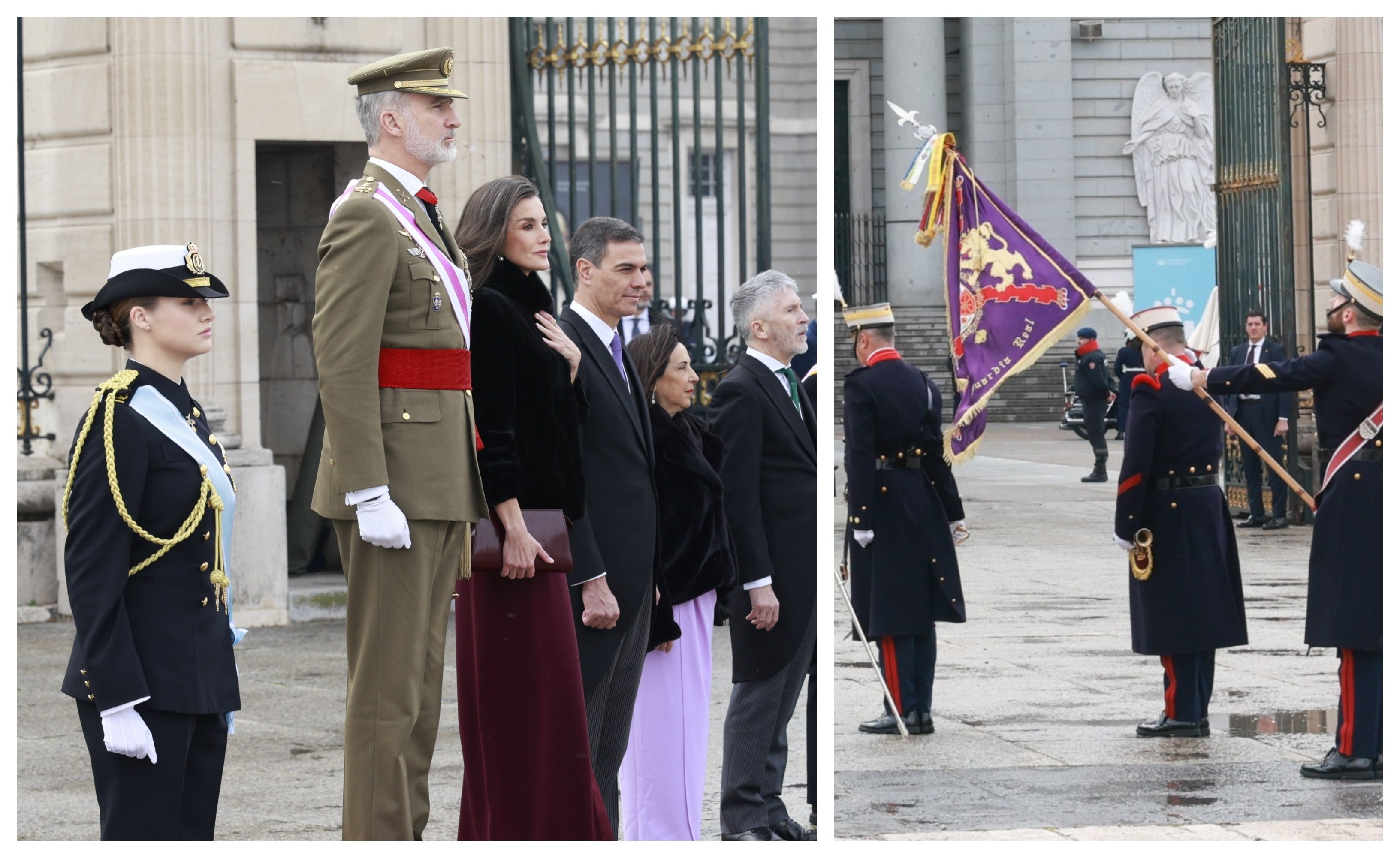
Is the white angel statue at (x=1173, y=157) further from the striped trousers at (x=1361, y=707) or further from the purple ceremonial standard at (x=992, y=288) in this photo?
the striped trousers at (x=1361, y=707)

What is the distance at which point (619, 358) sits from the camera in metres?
4.70

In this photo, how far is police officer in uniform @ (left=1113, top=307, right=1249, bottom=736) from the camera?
6.98 metres

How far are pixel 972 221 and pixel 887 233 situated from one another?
0.25m

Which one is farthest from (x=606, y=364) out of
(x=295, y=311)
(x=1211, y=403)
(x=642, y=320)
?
(x=642, y=320)

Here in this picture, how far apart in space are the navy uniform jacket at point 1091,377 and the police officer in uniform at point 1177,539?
805 mm

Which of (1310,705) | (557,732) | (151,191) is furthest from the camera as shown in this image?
(151,191)

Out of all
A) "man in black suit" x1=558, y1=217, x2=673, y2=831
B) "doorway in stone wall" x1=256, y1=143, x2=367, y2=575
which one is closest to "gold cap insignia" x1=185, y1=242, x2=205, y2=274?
"man in black suit" x1=558, y1=217, x2=673, y2=831

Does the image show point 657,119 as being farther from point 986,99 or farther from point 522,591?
point 522,591

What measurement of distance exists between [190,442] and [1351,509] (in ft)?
12.3

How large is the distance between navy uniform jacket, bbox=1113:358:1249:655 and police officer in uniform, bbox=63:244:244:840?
12.7ft

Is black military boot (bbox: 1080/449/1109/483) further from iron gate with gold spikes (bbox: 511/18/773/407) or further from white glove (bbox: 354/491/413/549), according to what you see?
white glove (bbox: 354/491/413/549)

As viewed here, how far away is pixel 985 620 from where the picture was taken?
10109 mm

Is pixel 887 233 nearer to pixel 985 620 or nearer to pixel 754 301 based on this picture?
pixel 754 301

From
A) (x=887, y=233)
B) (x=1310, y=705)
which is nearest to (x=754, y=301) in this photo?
(x=887, y=233)
